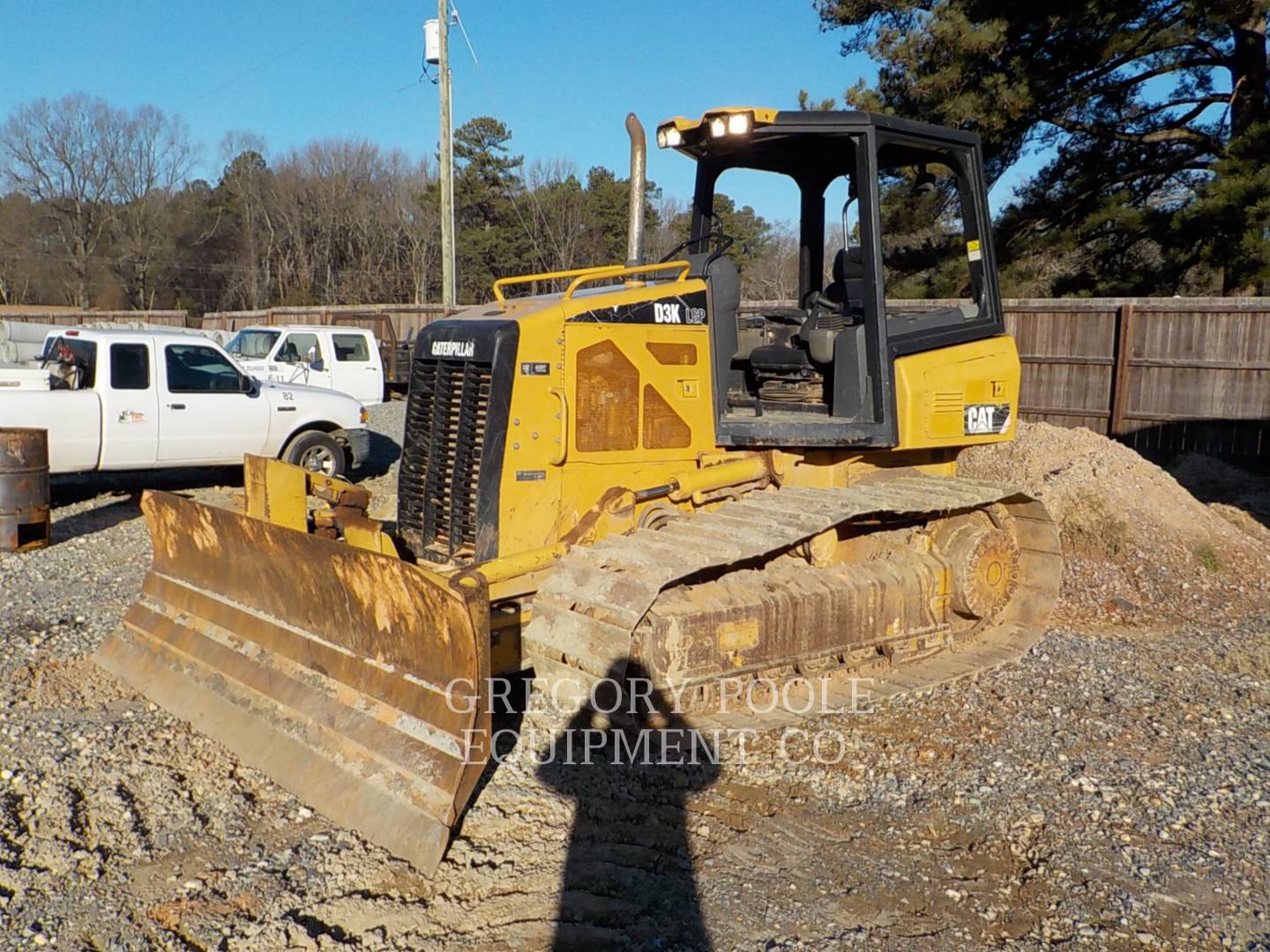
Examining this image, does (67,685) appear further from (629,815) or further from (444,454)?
(629,815)

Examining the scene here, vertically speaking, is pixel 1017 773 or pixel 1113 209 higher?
pixel 1113 209

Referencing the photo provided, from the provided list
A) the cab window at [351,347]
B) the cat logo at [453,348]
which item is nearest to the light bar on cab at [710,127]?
the cat logo at [453,348]

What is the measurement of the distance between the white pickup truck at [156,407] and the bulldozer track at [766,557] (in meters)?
7.81

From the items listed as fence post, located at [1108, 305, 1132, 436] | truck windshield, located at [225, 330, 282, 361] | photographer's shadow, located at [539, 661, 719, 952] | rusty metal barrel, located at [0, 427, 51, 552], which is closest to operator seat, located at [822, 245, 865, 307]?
photographer's shadow, located at [539, 661, 719, 952]

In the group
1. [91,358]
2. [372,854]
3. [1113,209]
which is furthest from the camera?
[1113,209]

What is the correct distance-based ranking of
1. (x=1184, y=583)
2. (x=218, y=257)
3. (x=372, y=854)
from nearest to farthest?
1. (x=372, y=854)
2. (x=1184, y=583)
3. (x=218, y=257)

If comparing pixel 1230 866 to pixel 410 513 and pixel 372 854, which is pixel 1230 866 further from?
→ pixel 410 513

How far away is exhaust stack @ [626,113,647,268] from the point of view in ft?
18.4

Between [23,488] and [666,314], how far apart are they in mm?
6701

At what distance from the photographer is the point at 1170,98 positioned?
15.6 m

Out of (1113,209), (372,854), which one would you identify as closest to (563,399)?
(372,854)

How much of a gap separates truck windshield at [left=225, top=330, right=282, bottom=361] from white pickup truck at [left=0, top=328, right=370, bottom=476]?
683cm

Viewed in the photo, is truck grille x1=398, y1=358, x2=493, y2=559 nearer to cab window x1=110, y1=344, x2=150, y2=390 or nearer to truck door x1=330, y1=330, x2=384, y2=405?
cab window x1=110, y1=344, x2=150, y2=390

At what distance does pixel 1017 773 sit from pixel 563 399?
269cm
